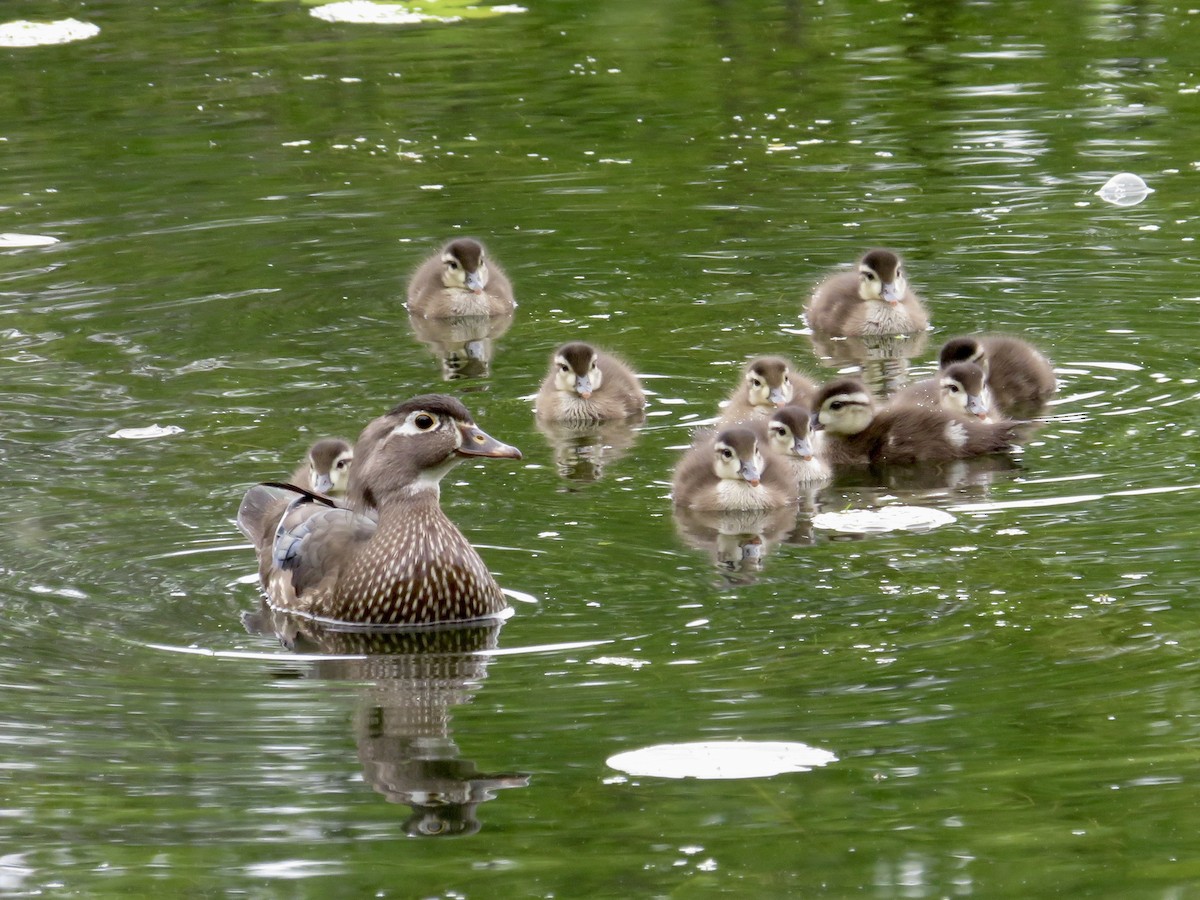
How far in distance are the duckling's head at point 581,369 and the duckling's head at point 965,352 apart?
144cm

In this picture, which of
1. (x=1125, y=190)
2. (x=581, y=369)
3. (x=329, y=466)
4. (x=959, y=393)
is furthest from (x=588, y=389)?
(x=1125, y=190)

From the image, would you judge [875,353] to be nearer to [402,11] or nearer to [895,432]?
[895,432]

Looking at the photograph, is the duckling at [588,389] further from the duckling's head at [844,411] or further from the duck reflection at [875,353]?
the duck reflection at [875,353]

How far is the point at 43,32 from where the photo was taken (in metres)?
18.2

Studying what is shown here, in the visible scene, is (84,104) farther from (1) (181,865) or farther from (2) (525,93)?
(1) (181,865)

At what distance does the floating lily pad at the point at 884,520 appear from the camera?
749 cm

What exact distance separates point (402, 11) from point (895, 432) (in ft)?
36.8

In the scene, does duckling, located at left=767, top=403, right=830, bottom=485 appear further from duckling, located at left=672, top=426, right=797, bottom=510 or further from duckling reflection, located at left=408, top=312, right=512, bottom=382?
duckling reflection, located at left=408, top=312, right=512, bottom=382

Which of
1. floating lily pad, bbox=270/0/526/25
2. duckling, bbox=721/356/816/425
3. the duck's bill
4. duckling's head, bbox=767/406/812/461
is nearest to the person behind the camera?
the duck's bill

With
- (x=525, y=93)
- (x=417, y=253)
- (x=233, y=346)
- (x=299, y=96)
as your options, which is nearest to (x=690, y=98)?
(x=525, y=93)

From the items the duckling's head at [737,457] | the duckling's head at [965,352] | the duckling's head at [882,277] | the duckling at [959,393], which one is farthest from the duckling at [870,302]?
the duckling's head at [737,457]

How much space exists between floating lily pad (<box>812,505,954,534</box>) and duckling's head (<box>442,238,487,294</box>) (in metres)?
3.48

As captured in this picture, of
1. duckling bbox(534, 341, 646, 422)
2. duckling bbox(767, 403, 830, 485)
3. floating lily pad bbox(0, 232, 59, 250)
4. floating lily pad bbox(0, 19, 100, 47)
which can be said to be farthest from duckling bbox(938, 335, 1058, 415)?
floating lily pad bbox(0, 19, 100, 47)

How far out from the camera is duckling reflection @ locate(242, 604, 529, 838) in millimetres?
5105
